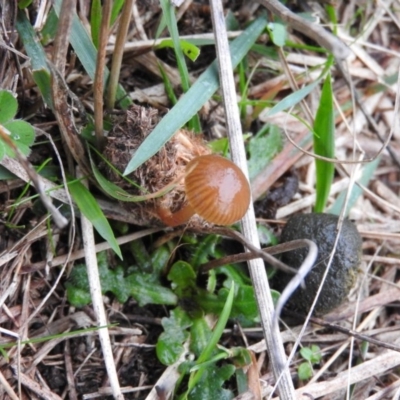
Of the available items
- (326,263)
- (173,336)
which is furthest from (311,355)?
(173,336)

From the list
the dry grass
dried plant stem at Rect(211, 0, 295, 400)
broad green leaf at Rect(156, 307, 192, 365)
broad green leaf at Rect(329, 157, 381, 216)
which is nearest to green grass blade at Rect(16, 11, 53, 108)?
the dry grass

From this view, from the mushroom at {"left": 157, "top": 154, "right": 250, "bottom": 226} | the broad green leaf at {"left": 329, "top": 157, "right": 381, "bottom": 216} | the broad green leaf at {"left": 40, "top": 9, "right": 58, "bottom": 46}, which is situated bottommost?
the broad green leaf at {"left": 329, "top": 157, "right": 381, "bottom": 216}

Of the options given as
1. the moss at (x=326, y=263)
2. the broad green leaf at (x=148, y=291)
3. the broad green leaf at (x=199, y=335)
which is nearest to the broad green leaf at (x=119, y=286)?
the broad green leaf at (x=148, y=291)

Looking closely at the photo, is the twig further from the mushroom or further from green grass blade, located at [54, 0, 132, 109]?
green grass blade, located at [54, 0, 132, 109]

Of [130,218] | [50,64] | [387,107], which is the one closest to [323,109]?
[387,107]

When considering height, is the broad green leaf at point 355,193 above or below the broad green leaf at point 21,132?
below

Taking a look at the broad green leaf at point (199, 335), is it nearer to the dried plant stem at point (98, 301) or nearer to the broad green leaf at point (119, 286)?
the broad green leaf at point (119, 286)

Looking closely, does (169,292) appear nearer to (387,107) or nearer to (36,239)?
(36,239)
